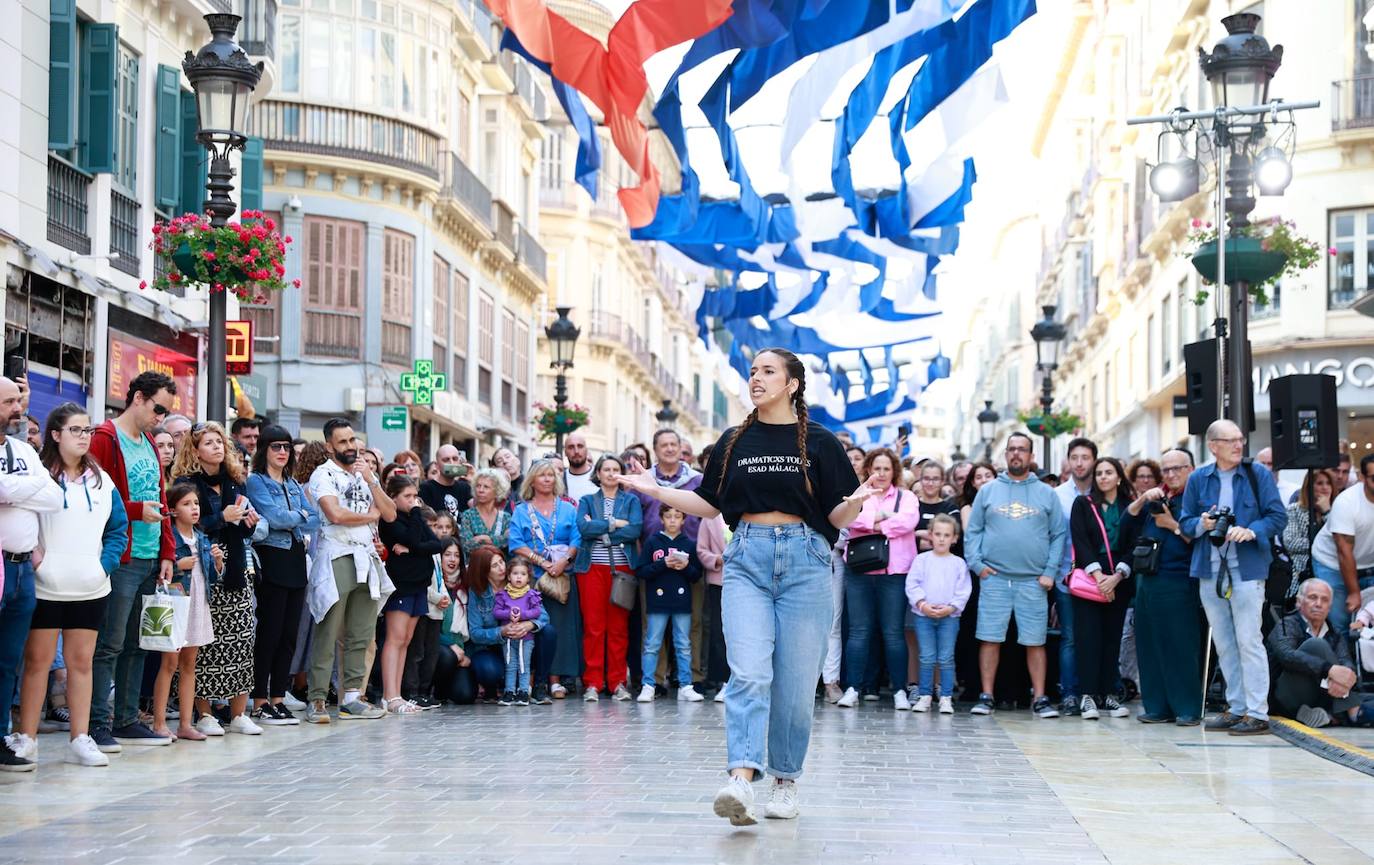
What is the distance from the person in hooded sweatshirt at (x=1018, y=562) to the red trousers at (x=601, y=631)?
2885mm

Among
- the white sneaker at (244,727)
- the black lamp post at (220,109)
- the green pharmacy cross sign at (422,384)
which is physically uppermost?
the black lamp post at (220,109)

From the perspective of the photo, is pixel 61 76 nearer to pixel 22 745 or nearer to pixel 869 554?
pixel 869 554

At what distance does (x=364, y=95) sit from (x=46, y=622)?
24619 millimetres

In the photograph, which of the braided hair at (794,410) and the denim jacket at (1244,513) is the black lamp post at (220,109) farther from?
the denim jacket at (1244,513)

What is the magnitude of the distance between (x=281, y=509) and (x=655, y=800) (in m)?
4.23

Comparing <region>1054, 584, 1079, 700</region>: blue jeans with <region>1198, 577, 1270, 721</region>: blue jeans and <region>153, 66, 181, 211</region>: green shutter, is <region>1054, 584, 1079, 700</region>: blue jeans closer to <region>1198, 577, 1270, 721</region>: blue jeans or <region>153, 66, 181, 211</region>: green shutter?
<region>1198, 577, 1270, 721</region>: blue jeans

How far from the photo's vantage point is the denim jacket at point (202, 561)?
418 inches

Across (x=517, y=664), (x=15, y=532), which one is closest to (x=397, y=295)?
(x=517, y=664)

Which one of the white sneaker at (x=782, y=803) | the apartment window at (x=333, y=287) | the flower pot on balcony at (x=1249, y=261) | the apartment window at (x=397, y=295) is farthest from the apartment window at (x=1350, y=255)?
the white sneaker at (x=782, y=803)

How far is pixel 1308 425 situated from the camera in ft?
43.1

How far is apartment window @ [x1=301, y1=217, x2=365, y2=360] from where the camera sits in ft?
106

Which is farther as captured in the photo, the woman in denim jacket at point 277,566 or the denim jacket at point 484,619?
the denim jacket at point 484,619

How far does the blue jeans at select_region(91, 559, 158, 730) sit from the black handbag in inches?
231

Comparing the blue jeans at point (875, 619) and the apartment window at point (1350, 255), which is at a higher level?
the apartment window at point (1350, 255)
